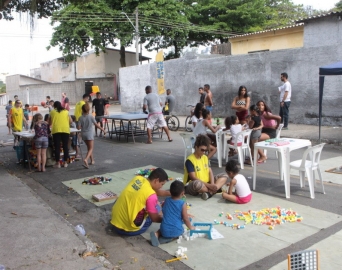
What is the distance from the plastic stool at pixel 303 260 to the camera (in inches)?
122

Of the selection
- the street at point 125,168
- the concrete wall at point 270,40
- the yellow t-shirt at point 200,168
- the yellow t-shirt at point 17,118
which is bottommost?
the street at point 125,168

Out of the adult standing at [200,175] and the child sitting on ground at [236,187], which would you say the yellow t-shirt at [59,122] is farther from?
the child sitting on ground at [236,187]

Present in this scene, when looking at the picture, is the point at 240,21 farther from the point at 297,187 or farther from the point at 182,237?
the point at 182,237

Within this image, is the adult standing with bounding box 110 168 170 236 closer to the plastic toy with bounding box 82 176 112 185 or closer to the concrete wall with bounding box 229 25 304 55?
the plastic toy with bounding box 82 176 112 185

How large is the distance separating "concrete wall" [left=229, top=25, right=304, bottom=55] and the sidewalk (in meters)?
18.6

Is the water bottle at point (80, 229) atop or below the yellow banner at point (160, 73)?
below

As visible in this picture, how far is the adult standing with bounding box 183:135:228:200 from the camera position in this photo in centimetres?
579

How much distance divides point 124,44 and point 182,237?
29.9 meters

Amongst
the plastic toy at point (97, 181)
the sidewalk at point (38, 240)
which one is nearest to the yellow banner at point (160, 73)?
the plastic toy at point (97, 181)

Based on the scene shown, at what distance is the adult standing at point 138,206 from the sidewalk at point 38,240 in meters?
0.50

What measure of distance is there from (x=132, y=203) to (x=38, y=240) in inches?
47.4

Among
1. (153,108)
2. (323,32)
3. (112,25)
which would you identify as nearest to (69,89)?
(112,25)

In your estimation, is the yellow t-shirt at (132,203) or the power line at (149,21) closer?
the yellow t-shirt at (132,203)

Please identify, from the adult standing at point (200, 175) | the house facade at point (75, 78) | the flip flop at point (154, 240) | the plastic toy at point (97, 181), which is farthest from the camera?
the house facade at point (75, 78)
